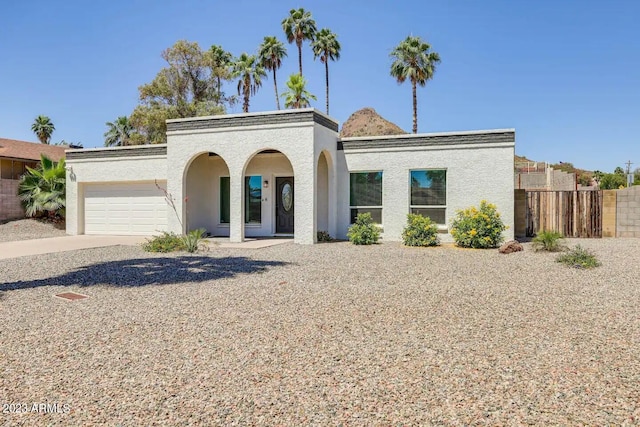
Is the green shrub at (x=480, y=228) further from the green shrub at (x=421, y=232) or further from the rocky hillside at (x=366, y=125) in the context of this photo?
the rocky hillside at (x=366, y=125)

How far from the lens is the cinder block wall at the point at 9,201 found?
Answer: 22.0 meters

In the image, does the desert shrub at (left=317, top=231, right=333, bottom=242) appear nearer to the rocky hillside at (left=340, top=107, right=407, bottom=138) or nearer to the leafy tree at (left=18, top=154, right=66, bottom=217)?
the leafy tree at (left=18, top=154, right=66, bottom=217)

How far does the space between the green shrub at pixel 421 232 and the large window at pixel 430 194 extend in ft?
3.23

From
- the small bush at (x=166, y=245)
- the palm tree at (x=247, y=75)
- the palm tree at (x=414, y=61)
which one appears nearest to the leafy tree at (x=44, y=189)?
the small bush at (x=166, y=245)

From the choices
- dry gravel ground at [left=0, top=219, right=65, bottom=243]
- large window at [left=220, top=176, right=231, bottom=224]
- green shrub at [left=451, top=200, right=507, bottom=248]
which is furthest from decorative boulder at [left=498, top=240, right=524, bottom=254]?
dry gravel ground at [left=0, top=219, right=65, bottom=243]

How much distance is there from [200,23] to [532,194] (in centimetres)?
1587

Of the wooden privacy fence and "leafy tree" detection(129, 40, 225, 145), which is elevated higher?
"leafy tree" detection(129, 40, 225, 145)

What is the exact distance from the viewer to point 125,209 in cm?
1867

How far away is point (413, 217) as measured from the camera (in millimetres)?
14648

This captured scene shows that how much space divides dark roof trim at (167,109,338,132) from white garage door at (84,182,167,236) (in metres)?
3.14

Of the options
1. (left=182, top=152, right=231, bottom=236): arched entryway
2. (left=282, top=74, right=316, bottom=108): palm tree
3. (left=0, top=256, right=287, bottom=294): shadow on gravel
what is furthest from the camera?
(left=282, top=74, right=316, bottom=108): palm tree

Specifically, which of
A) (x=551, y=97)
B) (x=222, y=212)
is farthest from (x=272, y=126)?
(x=551, y=97)

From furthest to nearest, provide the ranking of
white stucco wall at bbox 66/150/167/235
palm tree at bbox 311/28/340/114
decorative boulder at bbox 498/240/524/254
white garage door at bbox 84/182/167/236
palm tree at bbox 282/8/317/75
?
palm tree at bbox 311/28/340/114
palm tree at bbox 282/8/317/75
white garage door at bbox 84/182/167/236
white stucco wall at bbox 66/150/167/235
decorative boulder at bbox 498/240/524/254

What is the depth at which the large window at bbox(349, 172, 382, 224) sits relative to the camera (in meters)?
15.9
